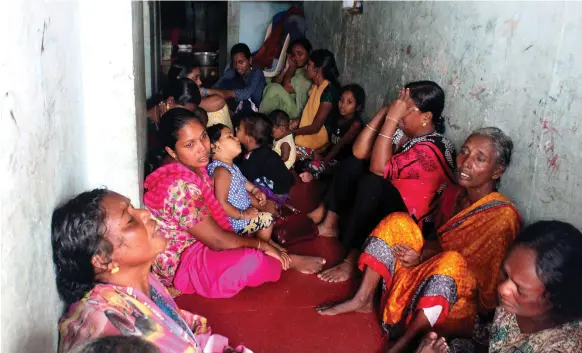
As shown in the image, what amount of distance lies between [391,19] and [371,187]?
1.77m

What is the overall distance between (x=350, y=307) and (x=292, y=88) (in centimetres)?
371

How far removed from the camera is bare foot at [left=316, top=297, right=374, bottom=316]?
2.91 meters

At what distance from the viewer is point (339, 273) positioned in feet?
10.9

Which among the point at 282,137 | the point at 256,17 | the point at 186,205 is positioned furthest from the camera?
the point at 256,17

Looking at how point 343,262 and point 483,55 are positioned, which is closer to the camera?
point 483,55

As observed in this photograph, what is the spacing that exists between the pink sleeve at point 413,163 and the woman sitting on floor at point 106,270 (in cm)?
186

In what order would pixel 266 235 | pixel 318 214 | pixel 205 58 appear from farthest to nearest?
1. pixel 205 58
2. pixel 318 214
3. pixel 266 235

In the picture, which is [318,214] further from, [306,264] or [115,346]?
[115,346]

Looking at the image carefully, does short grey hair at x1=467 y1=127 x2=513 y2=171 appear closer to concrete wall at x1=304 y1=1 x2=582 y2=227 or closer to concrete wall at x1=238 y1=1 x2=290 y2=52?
concrete wall at x1=304 y1=1 x2=582 y2=227

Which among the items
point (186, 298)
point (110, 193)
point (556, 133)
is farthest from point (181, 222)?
point (556, 133)

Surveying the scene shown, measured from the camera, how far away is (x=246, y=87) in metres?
6.02

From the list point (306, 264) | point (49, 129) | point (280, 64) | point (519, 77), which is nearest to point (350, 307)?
point (306, 264)

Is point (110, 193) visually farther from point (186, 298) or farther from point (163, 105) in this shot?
point (163, 105)

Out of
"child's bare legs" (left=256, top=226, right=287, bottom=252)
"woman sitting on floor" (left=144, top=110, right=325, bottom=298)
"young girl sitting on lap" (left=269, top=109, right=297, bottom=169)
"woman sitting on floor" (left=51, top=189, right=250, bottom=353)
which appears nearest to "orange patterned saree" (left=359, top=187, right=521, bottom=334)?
"woman sitting on floor" (left=144, top=110, right=325, bottom=298)
